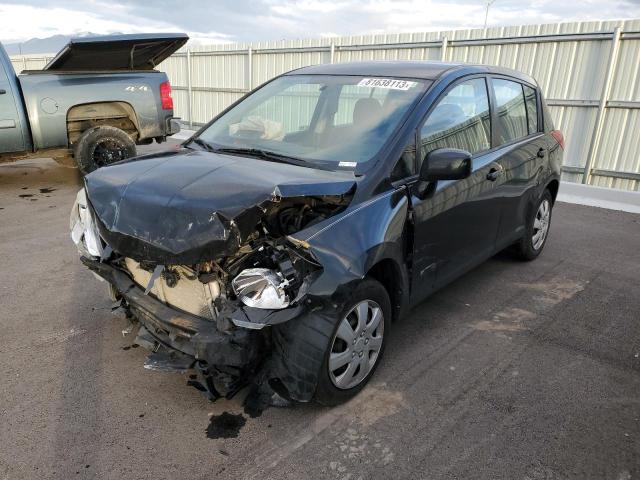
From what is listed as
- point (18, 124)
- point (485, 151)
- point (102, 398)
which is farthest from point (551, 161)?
point (18, 124)

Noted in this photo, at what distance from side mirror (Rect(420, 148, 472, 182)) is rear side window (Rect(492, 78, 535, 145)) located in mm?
1236

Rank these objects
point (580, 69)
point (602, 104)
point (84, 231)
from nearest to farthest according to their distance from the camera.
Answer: point (84, 231) < point (602, 104) < point (580, 69)

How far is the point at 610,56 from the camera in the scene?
7.99m

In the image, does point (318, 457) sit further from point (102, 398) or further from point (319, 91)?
point (319, 91)

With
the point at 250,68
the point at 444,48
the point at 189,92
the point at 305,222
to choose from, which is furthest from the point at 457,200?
the point at 189,92

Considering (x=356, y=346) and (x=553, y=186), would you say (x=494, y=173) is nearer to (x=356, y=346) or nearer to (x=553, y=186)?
(x=553, y=186)

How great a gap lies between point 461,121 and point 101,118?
597 cm

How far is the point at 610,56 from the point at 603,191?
218 centimetres

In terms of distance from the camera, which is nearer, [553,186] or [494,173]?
[494,173]

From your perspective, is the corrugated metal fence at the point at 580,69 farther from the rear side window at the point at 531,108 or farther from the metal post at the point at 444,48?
the rear side window at the point at 531,108

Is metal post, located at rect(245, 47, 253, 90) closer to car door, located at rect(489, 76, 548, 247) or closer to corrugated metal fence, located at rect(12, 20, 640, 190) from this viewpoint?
corrugated metal fence, located at rect(12, 20, 640, 190)

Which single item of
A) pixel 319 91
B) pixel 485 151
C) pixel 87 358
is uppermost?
pixel 319 91

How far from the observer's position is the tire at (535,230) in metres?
4.66

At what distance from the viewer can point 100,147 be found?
24.2 ft
